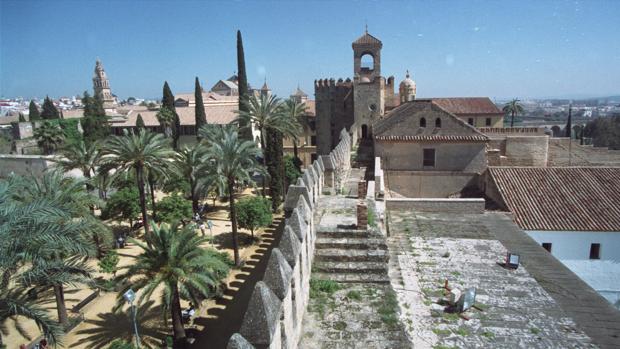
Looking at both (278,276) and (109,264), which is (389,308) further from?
(109,264)

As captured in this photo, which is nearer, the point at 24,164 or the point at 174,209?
the point at 174,209

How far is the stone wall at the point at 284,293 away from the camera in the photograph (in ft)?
17.2

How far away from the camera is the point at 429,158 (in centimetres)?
2264

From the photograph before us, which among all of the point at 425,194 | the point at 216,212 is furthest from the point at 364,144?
the point at 216,212

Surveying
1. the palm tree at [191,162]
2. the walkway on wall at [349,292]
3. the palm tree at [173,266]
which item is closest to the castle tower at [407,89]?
the palm tree at [191,162]

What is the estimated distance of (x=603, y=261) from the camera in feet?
49.0

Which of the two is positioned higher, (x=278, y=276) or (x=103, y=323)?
(x=278, y=276)

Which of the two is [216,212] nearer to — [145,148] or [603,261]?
[145,148]

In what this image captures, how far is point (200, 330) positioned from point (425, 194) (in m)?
14.0

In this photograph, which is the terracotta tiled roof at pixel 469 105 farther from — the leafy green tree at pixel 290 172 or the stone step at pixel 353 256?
the stone step at pixel 353 256

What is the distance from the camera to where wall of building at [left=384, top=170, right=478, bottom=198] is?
22.4m

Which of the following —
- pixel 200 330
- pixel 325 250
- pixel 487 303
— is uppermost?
pixel 325 250

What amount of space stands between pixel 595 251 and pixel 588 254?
0.29 metres

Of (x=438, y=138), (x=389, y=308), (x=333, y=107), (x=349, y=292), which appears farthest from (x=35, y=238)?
(x=333, y=107)
